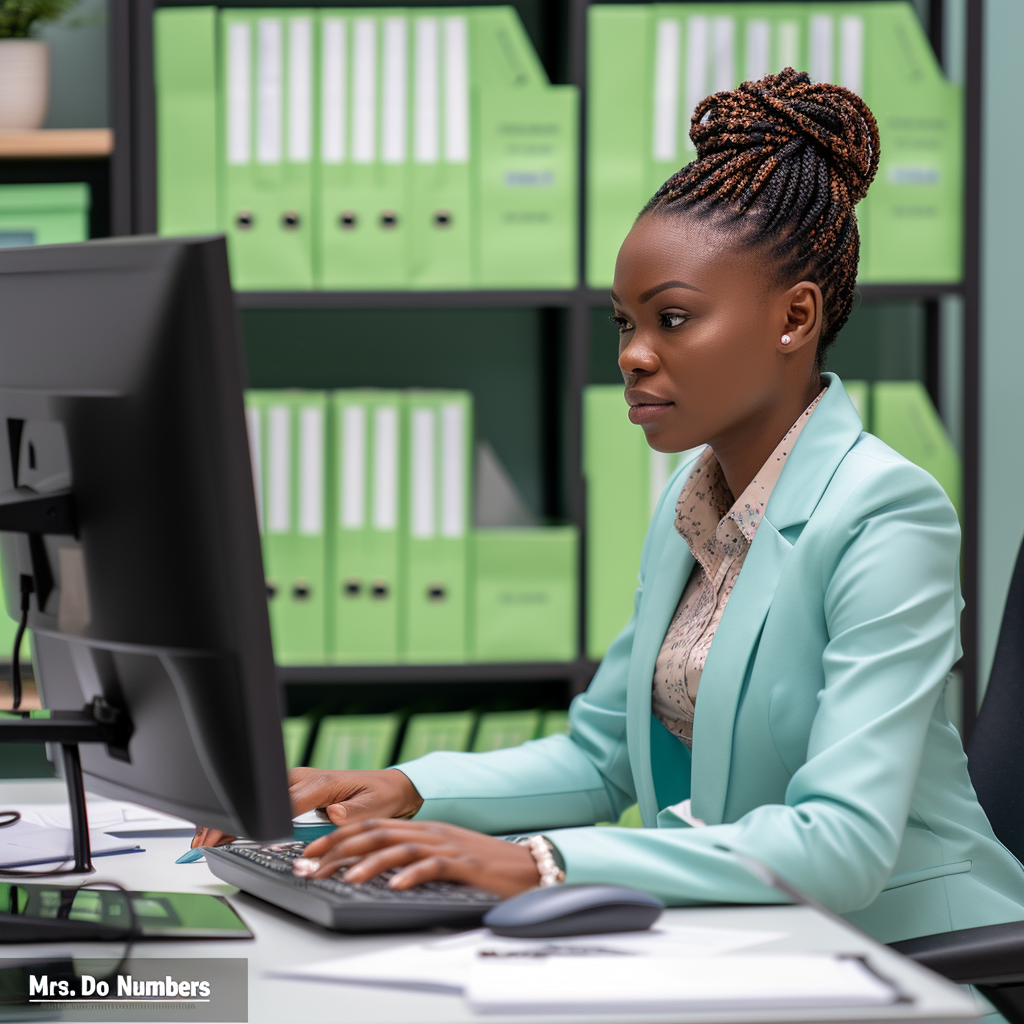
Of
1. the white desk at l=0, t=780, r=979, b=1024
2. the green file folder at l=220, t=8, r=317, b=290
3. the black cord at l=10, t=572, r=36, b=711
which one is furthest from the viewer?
the green file folder at l=220, t=8, r=317, b=290

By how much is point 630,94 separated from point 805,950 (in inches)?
61.9

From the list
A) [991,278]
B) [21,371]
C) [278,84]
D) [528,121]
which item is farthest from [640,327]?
[991,278]

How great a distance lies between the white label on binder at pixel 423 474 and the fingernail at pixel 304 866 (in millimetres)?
1146

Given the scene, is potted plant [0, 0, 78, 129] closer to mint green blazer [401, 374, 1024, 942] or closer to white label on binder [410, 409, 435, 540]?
white label on binder [410, 409, 435, 540]

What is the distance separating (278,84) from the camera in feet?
6.25

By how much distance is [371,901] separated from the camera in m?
0.71

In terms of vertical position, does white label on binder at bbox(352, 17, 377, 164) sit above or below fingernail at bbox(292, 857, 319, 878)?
above

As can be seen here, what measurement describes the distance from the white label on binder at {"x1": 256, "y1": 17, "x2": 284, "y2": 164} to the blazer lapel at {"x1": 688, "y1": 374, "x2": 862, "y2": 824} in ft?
3.93

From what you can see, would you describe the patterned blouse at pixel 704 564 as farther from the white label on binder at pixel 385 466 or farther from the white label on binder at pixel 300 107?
the white label on binder at pixel 300 107

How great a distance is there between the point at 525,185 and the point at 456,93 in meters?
0.18

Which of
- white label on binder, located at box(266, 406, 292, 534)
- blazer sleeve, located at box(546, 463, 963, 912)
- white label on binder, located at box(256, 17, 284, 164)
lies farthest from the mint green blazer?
white label on binder, located at box(256, 17, 284, 164)

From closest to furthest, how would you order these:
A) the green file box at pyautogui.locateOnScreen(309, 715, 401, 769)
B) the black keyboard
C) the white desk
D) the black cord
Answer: the white desk
the black keyboard
the black cord
the green file box at pyautogui.locateOnScreen(309, 715, 401, 769)

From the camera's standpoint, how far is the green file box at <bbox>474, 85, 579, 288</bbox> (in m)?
1.91

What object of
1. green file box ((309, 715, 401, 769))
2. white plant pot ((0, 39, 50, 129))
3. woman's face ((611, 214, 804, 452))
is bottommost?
green file box ((309, 715, 401, 769))
